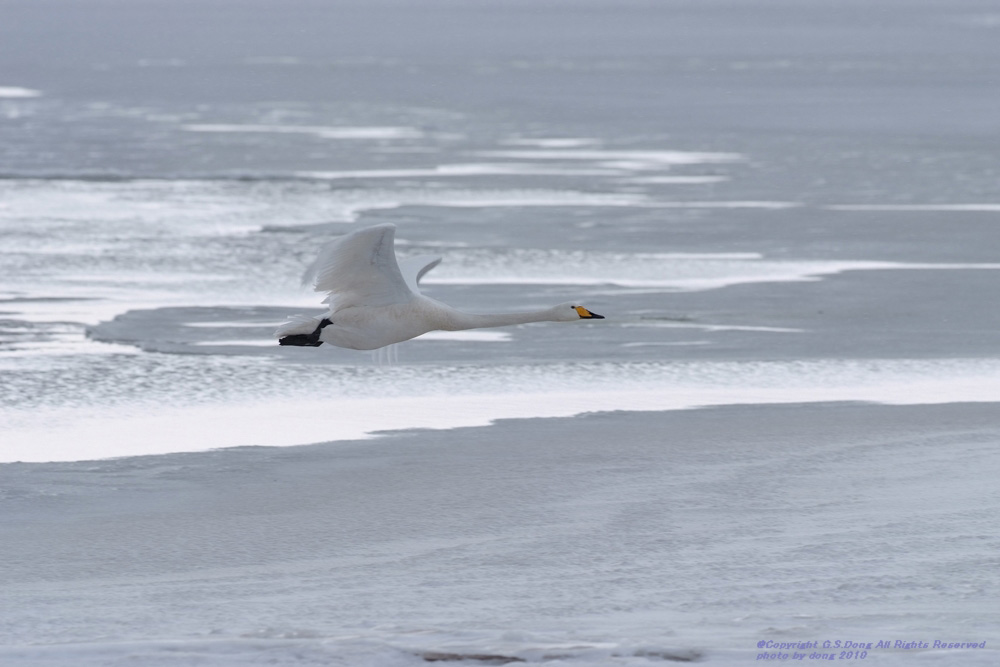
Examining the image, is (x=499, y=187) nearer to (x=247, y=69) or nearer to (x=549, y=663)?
(x=549, y=663)

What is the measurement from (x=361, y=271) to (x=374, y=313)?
277 mm

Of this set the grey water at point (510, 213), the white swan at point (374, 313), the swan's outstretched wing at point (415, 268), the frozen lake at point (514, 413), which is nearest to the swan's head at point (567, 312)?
the white swan at point (374, 313)

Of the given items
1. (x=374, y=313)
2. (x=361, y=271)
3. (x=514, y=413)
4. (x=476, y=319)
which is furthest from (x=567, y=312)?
(x=361, y=271)

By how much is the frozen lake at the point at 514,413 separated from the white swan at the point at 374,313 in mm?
523

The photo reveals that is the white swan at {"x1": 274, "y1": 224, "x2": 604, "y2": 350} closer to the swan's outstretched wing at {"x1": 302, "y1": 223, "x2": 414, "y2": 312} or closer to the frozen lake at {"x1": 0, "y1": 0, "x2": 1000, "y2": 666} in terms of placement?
the swan's outstretched wing at {"x1": 302, "y1": 223, "x2": 414, "y2": 312}

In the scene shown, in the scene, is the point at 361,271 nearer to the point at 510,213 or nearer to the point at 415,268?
the point at 415,268

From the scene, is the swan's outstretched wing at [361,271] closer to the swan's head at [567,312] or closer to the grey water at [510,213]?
the swan's head at [567,312]

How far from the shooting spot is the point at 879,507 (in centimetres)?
658

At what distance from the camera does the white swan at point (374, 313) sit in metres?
7.51

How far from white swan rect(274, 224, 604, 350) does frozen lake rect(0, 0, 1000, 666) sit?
523mm

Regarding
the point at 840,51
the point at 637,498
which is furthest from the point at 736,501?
the point at 840,51

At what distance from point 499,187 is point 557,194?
0.83 meters

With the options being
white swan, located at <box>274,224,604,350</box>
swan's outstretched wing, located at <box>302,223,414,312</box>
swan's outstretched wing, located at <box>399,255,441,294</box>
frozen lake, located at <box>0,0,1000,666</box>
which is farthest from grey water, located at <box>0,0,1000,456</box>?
swan's outstretched wing, located at <box>302,223,414,312</box>

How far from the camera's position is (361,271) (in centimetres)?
751
